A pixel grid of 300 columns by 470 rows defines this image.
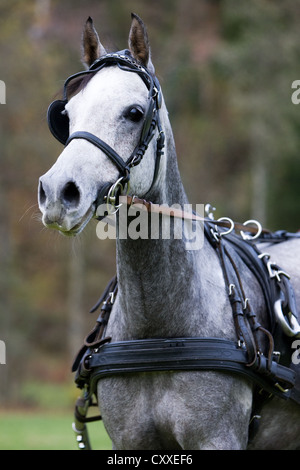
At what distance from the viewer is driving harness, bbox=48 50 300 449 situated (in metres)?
3.68

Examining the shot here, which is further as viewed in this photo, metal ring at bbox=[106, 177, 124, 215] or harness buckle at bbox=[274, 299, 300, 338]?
harness buckle at bbox=[274, 299, 300, 338]

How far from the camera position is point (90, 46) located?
3943 mm

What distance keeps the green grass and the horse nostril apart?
259 inches

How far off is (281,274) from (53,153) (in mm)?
15820

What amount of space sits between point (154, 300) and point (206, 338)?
14.1 inches

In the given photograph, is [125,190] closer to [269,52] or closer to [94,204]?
[94,204]

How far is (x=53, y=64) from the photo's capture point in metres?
20.5

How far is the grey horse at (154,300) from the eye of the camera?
3516mm

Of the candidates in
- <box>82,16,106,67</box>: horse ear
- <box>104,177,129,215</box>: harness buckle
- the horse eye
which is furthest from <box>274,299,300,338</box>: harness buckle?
<box>82,16,106,67</box>: horse ear

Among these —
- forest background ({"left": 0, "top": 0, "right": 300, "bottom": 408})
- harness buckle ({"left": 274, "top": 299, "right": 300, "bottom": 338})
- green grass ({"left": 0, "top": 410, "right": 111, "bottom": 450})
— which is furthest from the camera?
forest background ({"left": 0, "top": 0, "right": 300, "bottom": 408})

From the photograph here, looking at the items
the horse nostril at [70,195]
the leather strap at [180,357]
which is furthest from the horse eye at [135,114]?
the leather strap at [180,357]

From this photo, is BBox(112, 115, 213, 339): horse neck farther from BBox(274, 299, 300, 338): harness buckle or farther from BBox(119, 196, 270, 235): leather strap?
BBox(274, 299, 300, 338): harness buckle

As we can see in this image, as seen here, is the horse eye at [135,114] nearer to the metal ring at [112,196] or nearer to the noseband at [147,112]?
the noseband at [147,112]
